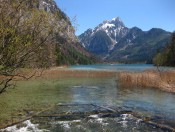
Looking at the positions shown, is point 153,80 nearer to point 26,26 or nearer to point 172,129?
point 172,129

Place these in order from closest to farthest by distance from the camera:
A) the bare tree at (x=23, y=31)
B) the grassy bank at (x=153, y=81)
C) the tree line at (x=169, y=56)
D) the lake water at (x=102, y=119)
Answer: the bare tree at (x=23, y=31) → the lake water at (x=102, y=119) → the grassy bank at (x=153, y=81) → the tree line at (x=169, y=56)

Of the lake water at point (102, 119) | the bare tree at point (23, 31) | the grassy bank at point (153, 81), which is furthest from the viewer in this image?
the grassy bank at point (153, 81)

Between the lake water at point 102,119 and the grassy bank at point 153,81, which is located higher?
the grassy bank at point 153,81

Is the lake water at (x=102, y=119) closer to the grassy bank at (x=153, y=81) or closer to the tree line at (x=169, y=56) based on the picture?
the grassy bank at (x=153, y=81)

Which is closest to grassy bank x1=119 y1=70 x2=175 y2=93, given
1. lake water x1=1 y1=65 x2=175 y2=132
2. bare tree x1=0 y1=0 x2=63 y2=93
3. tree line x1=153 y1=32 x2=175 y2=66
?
lake water x1=1 y1=65 x2=175 y2=132

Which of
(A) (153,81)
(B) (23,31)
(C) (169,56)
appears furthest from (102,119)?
(C) (169,56)

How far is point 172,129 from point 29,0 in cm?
1192

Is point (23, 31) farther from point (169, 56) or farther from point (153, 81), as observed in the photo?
point (169, 56)

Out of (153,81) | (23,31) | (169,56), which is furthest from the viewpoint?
(169,56)

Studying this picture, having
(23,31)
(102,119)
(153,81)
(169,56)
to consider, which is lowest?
(102,119)

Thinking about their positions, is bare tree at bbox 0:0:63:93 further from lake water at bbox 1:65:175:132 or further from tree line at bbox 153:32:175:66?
tree line at bbox 153:32:175:66

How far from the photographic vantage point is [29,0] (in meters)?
17.6

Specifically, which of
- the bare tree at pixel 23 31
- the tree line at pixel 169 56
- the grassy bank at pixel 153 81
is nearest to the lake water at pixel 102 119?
the bare tree at pixel 23 31

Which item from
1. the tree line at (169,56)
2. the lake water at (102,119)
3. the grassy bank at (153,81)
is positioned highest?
the tree line at (169,56)
